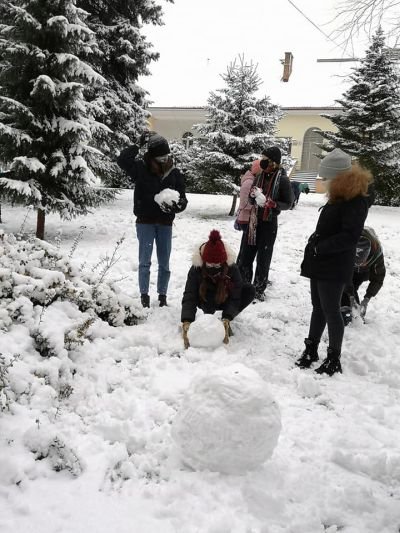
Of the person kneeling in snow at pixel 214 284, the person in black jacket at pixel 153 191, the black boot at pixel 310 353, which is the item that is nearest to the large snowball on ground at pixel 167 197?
the person in black jacket at pixel 153 191

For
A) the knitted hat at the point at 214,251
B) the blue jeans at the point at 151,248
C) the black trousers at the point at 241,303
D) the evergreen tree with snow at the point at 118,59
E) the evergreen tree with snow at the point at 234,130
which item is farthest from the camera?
the evergreen tree with snow at the point at 234,130

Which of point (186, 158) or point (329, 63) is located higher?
point (329, 63)

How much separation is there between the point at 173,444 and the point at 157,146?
10.5 feet

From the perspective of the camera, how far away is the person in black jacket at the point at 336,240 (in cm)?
337

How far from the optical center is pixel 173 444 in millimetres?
2557

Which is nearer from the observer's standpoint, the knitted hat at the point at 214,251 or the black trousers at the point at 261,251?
the knitted hat at the point at 214,251

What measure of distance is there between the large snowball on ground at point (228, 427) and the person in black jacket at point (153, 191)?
260 cm

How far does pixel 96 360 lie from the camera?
361cm

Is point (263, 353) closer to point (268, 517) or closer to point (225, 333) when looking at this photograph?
point (225, 333)

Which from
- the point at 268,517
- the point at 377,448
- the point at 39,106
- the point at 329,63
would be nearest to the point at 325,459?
the point at 377,448

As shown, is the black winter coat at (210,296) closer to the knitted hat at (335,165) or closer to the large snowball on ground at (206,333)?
the large snowball on ground at (206,333)

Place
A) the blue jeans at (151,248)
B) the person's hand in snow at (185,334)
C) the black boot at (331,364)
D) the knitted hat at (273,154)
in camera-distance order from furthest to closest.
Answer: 1. the knitted hat at (273,154)
2. the blue jeans at (151,248)
3. the person's hand in snow at (185,334)
4. the black boot at (331,364)

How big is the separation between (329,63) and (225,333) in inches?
1215

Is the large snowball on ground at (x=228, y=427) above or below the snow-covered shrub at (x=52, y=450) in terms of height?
above
